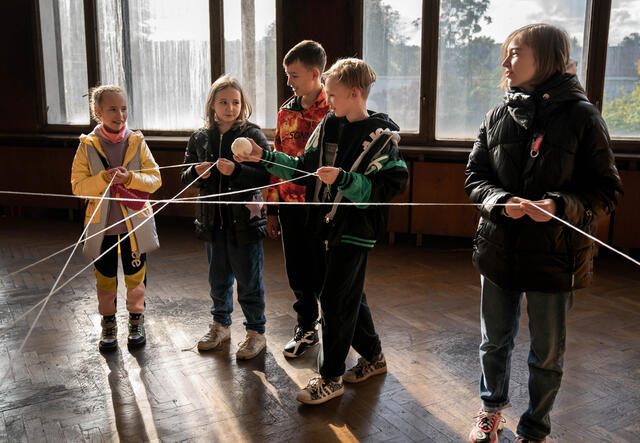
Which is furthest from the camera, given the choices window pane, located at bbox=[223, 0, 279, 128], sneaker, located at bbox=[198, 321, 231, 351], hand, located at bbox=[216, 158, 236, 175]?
window pane, located at bbox=[223, 0, 279, 128]

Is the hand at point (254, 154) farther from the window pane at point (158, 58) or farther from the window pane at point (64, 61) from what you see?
the window pane at point (64, 61)

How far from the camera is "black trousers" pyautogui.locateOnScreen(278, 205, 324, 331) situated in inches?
114

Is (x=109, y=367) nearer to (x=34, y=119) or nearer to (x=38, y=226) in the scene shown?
(x=38, y=226)

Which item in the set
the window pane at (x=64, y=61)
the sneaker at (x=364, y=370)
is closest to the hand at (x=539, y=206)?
Answer: the sneaker at (x=364, y=370)

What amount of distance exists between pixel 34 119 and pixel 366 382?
234 inches

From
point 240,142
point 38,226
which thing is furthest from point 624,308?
point 38,226

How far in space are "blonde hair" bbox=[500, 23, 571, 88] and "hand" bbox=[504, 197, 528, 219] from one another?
16.5 inches

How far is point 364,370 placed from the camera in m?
2.81

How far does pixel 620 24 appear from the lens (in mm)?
5141

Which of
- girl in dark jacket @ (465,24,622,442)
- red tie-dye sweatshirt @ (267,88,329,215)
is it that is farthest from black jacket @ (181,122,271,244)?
girl in dark jacket @ (465,24,622,442)

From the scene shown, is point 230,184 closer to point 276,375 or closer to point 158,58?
point 276,375

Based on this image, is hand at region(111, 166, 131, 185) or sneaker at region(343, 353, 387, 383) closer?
sneaker at region(343, 353, 387, 383)

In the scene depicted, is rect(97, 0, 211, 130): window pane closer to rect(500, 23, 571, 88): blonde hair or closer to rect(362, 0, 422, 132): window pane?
rect(362, 0, 422, 132): window pane

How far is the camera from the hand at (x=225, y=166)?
9.03ft
